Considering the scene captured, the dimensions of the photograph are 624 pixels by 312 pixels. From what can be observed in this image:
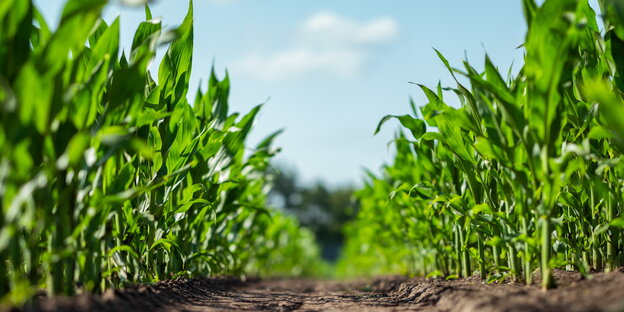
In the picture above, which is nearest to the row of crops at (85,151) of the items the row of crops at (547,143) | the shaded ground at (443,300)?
the shaded ground at (443,300)

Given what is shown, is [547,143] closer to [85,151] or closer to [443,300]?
[443,300]

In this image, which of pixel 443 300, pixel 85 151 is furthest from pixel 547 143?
pixel 85 151

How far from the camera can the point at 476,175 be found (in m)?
2.69

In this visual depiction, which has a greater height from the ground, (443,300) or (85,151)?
(85,151)

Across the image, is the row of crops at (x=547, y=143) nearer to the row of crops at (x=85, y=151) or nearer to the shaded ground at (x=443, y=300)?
the shaded ground at (x=443, y=300)

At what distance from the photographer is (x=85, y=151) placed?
1781 mm

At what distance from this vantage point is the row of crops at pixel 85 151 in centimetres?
158

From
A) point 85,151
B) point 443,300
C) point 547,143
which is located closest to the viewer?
point 85,151

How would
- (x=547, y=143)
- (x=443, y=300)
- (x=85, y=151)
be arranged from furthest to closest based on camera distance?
(x=443, y=300), (x=547, y=143), (x=85, y=151)

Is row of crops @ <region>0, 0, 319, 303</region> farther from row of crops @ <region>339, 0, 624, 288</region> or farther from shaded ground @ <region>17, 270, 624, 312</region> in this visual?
row of crops @ <region>339, 0, 624, 288</region>

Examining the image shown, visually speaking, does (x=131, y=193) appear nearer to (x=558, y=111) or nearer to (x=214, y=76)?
(x=558, y=111)

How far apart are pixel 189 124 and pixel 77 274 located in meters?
1.17

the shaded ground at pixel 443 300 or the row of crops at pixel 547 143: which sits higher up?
the row of crops at pixel 547 143

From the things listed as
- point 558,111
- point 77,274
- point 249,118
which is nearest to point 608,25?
point 558,111
